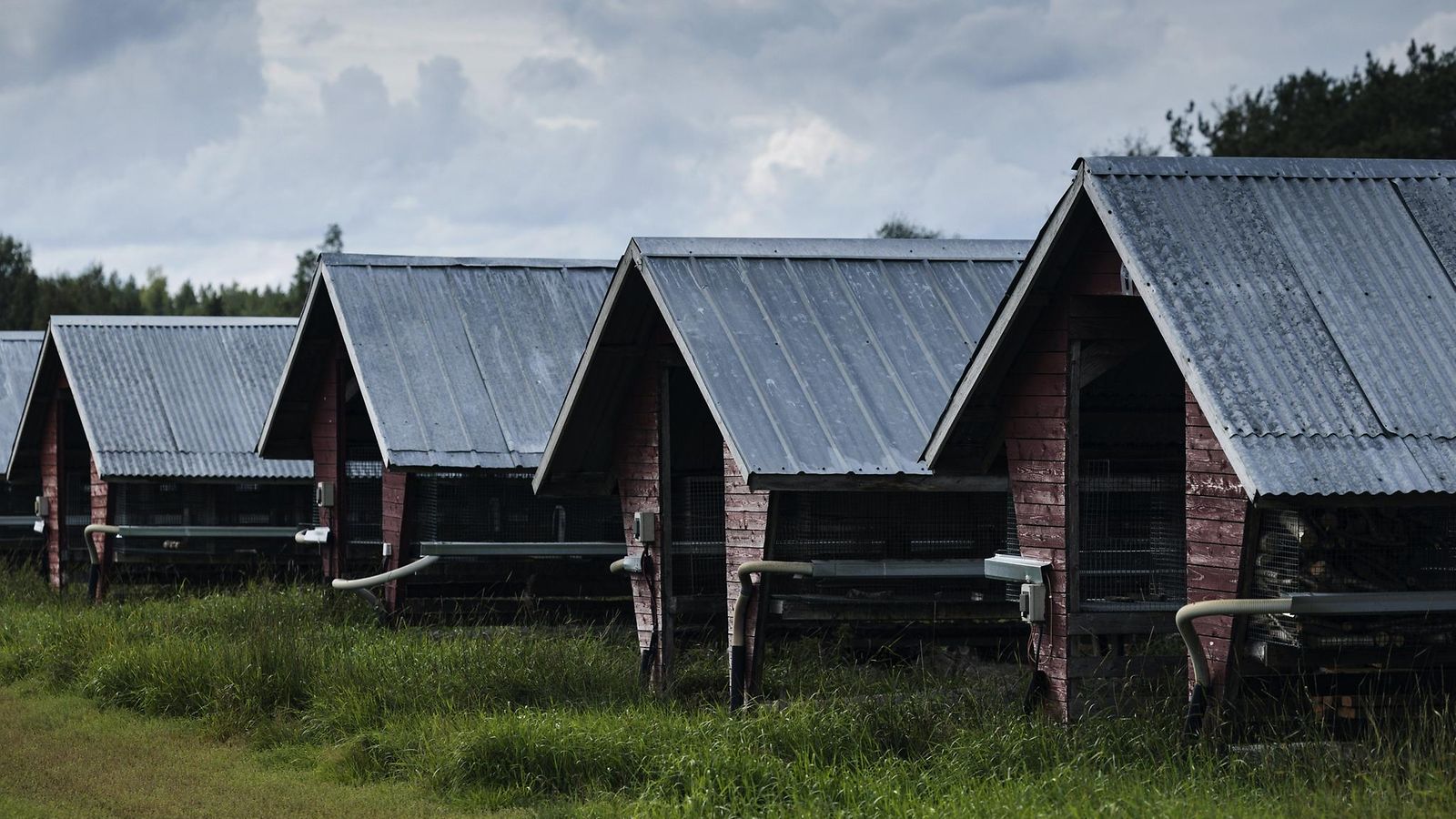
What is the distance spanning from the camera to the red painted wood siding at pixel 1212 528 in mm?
10297

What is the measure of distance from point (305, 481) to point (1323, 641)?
16.8m

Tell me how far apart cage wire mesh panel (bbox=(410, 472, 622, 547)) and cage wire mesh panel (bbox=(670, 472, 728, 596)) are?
8.02 feet

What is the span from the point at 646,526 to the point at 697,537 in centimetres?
83

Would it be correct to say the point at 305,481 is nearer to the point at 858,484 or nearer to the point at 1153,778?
the point at 858,484

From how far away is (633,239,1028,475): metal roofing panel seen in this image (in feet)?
44.7

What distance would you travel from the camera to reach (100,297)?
8144cm

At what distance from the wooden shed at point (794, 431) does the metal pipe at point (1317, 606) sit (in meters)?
3.37

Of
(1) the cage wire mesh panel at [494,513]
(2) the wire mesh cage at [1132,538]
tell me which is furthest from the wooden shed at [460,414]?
(2) the wire mesh cage at [1132,538]

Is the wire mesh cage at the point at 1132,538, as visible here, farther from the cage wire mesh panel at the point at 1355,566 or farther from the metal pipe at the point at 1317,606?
the metal pipe at the point at 1317,606

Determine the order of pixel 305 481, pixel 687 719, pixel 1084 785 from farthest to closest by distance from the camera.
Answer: pixel 305 481
pixel 687 719
pixel 1084 785

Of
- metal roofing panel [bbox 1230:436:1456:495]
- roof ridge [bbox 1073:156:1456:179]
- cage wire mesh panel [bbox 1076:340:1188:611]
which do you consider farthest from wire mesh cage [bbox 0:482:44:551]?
metal roofing panel [bbox 1230:436:1456:495]

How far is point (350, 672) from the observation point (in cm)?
1476

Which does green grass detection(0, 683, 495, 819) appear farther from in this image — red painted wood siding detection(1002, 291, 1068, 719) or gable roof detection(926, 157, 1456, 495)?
gable roof detection(926, 157, 1456, 495)

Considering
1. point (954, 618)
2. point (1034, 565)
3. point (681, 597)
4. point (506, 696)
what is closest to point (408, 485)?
point (681, 597)
